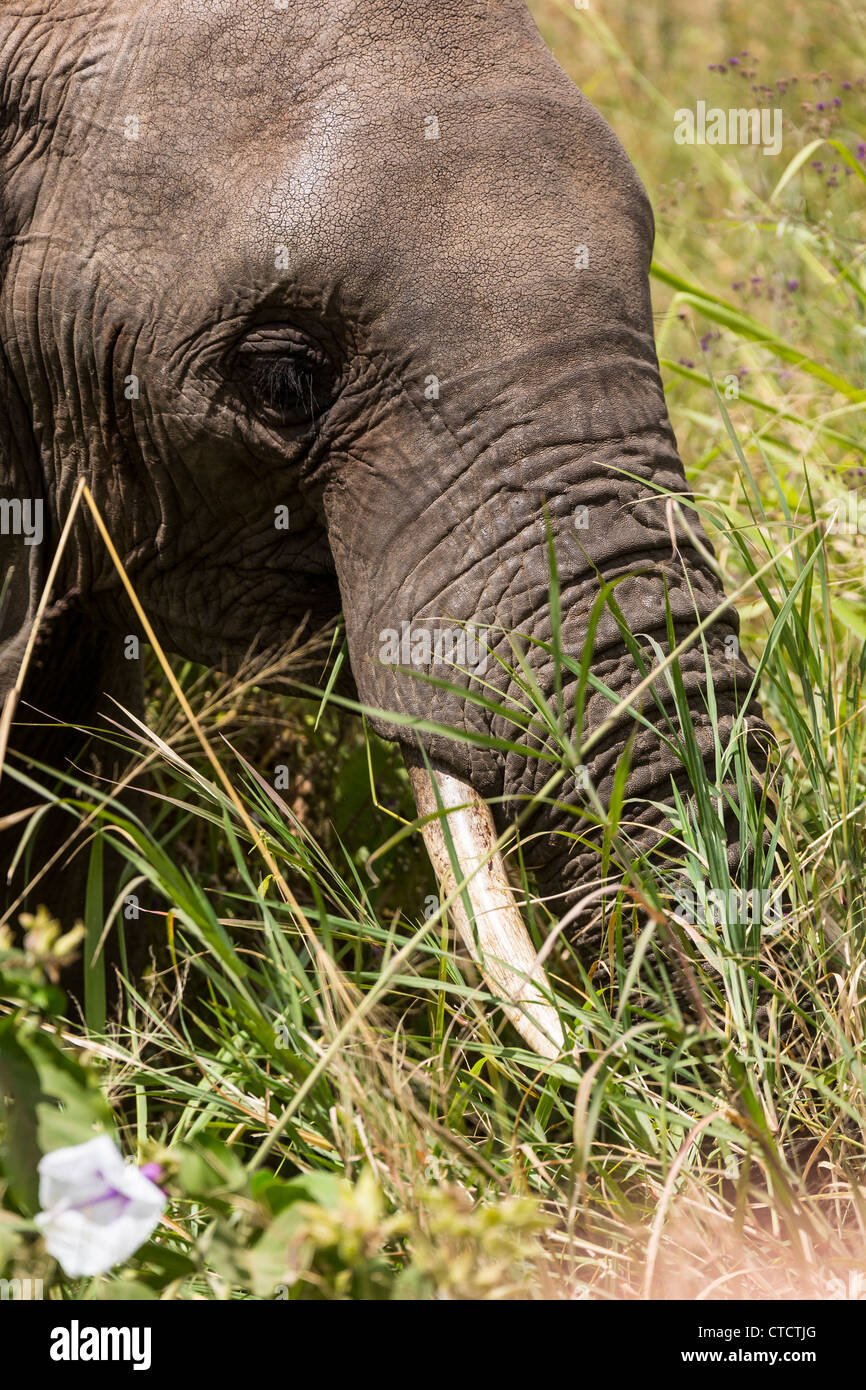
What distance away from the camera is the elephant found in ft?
8.34

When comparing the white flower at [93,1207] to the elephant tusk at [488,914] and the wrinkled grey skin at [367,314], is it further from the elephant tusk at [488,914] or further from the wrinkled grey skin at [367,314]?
the wrinkled grey skin at [367,314]

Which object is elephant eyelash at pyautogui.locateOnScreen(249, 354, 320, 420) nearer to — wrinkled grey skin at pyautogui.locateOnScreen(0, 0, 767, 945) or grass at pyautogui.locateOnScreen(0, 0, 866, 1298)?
wrinkled grey skin at pyautogui.locateOnScreen(0, 0, 767, 945)

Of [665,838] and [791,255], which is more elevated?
[791,255]

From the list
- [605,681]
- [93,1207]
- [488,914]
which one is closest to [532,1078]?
[488,914]

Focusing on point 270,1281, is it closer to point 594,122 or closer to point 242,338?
point 242,338

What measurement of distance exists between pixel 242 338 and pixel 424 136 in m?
0.47

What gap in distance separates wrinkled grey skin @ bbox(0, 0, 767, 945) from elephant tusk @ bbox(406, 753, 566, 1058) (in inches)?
2.7

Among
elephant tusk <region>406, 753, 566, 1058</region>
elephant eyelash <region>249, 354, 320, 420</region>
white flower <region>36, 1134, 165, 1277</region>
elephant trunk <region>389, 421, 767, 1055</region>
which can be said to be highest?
elephant eyelash <region>249, 354, 320, 420</region>

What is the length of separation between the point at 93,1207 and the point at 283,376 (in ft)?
5.39

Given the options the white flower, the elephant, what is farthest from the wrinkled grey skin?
the white flower

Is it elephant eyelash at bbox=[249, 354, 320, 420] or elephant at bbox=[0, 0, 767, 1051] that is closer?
elephant at bbox=[0, 0, 767, 1051]

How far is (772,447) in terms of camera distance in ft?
14.2

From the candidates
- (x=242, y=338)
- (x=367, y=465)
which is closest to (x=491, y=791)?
(x=367, y=465)

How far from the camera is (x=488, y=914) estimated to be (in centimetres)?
242
